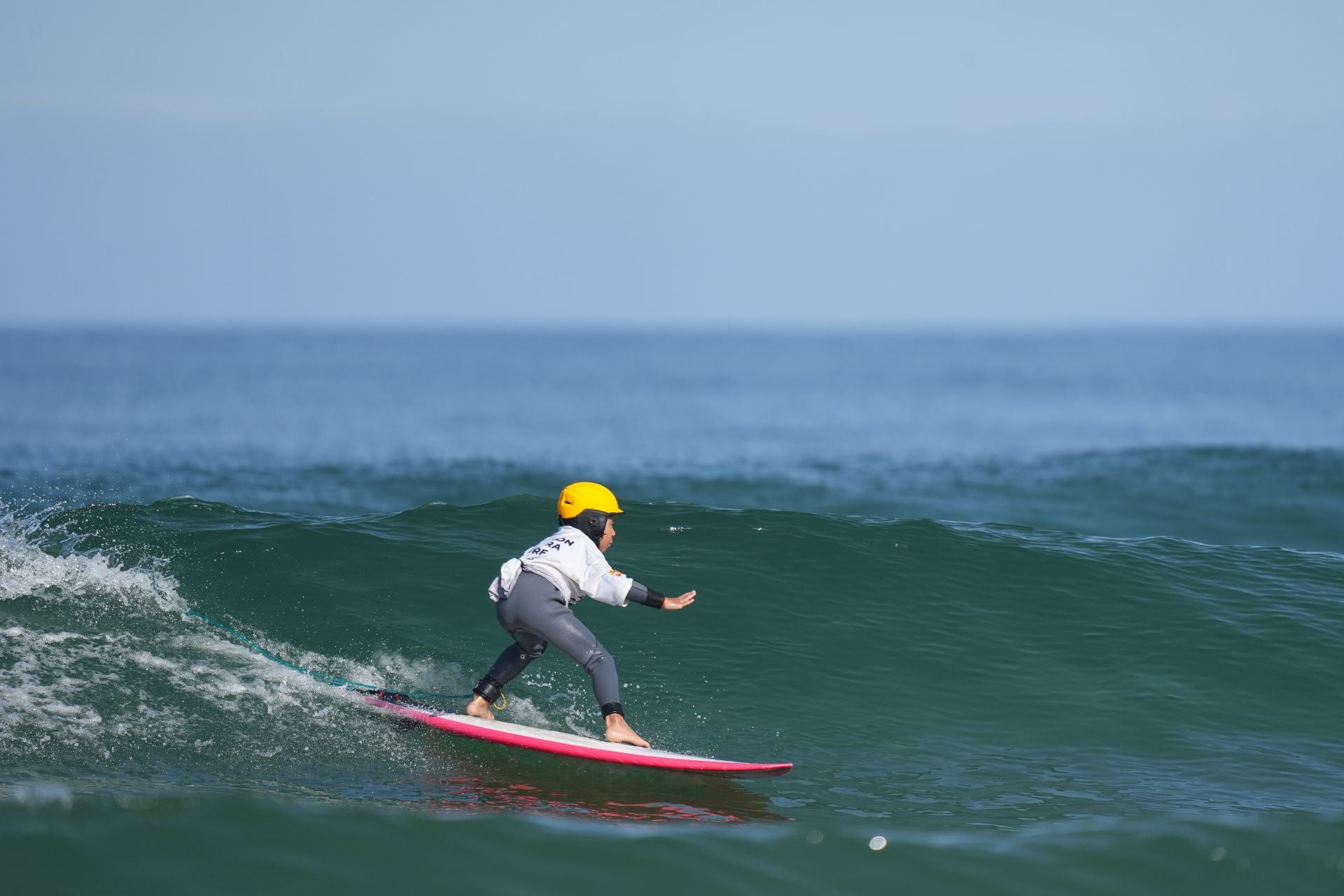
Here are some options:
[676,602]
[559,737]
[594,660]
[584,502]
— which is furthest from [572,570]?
[559,737]

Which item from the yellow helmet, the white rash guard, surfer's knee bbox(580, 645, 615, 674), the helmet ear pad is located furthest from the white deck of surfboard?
the yellow helmet

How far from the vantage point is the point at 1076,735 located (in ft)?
28.2

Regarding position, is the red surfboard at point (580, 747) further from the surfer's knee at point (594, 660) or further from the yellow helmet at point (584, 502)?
the yellow helmet at point (584, 502)

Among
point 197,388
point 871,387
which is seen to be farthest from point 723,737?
point 871,387

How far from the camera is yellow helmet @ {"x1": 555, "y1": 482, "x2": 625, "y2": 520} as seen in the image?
775 centimetres

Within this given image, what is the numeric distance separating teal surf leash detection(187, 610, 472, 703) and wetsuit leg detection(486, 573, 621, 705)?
0.99 metres

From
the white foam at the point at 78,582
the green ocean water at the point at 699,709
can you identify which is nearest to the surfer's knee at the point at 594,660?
the green ocean water at the point at 699,709

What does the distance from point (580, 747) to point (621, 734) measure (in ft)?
0.84

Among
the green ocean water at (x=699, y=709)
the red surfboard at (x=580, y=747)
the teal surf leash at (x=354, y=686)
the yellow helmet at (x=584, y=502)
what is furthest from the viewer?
the teal surf leash at (x=354, y=686)

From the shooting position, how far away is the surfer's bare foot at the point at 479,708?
7.82 m

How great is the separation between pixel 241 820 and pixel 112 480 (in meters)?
23.0

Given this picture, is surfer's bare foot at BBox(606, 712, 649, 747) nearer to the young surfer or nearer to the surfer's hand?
the young surfer

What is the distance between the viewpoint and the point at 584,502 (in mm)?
7766

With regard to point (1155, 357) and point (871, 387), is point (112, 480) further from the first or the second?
point (1155, 357)
